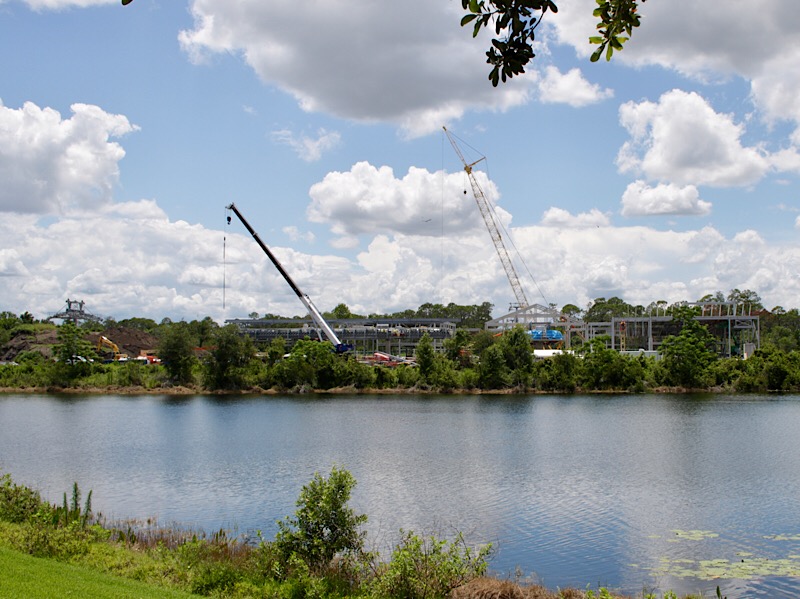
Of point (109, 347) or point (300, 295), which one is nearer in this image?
point (300, 295)

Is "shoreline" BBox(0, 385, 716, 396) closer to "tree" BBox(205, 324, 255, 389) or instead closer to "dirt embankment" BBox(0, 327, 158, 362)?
"tree" BBox(205, 324, 255, 389)

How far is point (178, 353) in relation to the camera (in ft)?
352

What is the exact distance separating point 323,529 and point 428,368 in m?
87.8

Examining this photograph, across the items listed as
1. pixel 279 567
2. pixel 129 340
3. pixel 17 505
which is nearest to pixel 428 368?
pixel 17 505

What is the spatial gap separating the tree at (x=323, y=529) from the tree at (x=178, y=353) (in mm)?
92618

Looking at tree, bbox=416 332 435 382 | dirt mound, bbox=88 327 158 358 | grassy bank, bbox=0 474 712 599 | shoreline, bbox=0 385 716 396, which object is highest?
dirt mound, bbox=88 327 158 358

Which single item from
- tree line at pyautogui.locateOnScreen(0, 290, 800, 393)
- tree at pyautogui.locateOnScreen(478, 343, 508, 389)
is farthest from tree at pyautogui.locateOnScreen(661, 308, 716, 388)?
tree at pyautogui.locateOnScreen(478, 343, 508, 389)

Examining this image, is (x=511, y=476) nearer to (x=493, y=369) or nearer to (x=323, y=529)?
(x=323, y=529)

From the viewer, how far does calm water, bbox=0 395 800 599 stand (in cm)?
2277

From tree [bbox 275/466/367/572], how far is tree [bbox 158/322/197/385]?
9262 centimetres

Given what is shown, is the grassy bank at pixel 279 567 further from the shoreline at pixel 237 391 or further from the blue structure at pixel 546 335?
the blue structure at pixel 546 335

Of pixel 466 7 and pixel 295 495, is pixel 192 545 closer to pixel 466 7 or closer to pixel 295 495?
pixel 295 495

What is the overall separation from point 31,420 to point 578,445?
4714cm

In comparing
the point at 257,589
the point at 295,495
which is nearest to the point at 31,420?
the point at 295,495
